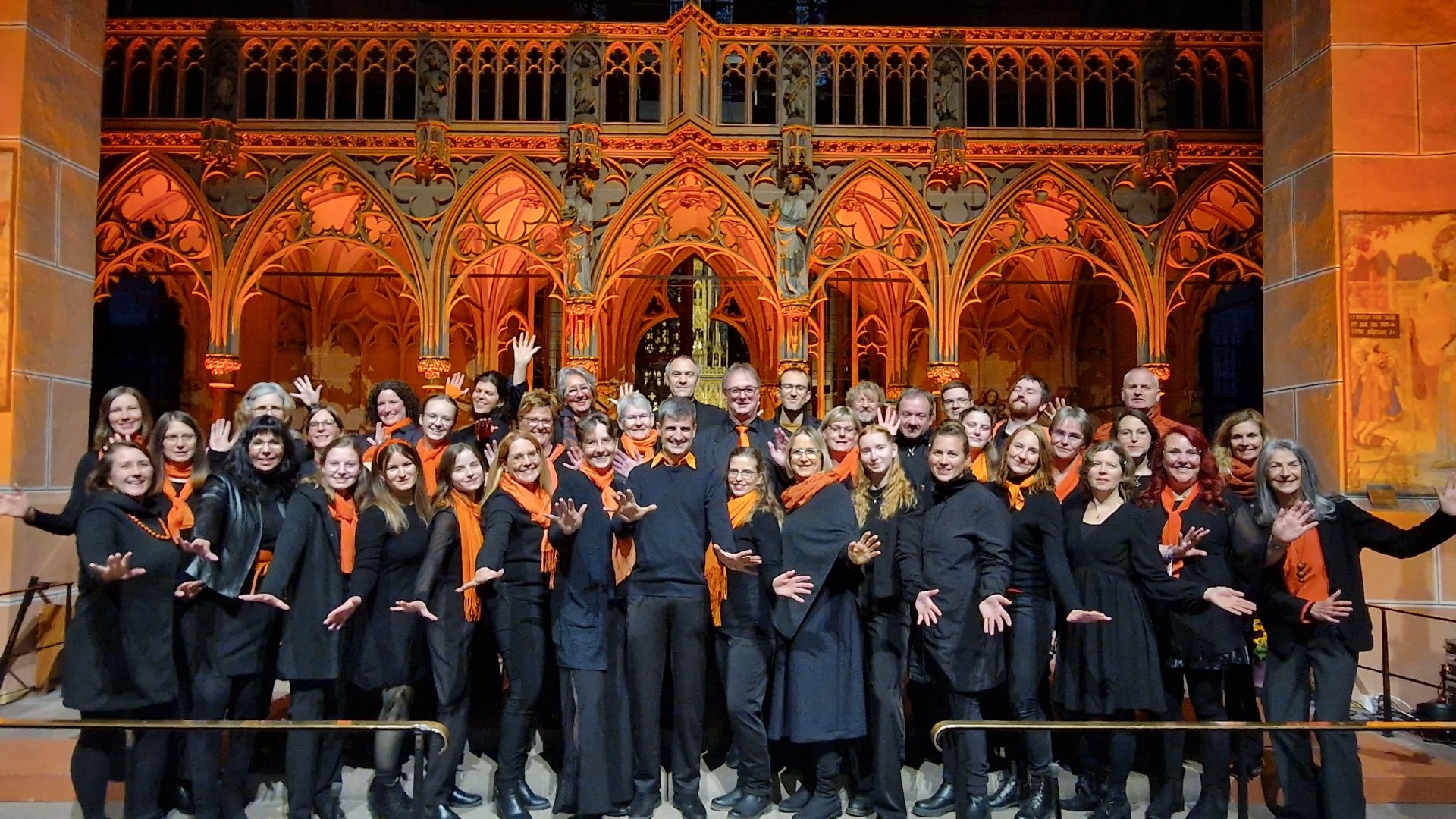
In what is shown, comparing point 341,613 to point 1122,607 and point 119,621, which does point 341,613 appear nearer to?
point 119,621

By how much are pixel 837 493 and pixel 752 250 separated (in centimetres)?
503

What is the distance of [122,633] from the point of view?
11.9ft

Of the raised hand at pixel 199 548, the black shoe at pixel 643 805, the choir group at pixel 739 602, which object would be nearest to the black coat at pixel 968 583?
the choir group at pixel 739 602

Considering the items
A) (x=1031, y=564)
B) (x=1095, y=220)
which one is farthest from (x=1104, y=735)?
(x=1095, y=220)

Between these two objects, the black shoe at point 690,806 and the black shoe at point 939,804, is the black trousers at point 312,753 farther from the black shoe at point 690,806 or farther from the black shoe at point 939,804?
the black shoe at point 939,804

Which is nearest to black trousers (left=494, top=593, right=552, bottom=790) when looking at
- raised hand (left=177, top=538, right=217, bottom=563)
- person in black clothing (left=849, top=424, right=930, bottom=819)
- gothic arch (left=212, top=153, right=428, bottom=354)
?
raised hand (left=177, top=538, right=217, bottom=563)

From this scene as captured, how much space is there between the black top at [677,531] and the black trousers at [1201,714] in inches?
73.9

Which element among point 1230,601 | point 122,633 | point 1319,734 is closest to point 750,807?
point 1230,601

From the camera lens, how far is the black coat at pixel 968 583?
3.96m

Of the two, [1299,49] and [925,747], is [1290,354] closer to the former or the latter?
[1299,49]

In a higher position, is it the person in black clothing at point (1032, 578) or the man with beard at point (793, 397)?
the man with beard at point (793, 397)

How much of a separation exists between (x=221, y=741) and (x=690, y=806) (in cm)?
184

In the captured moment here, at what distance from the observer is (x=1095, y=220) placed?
8352mm

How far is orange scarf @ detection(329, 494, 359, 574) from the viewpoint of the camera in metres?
3.95
